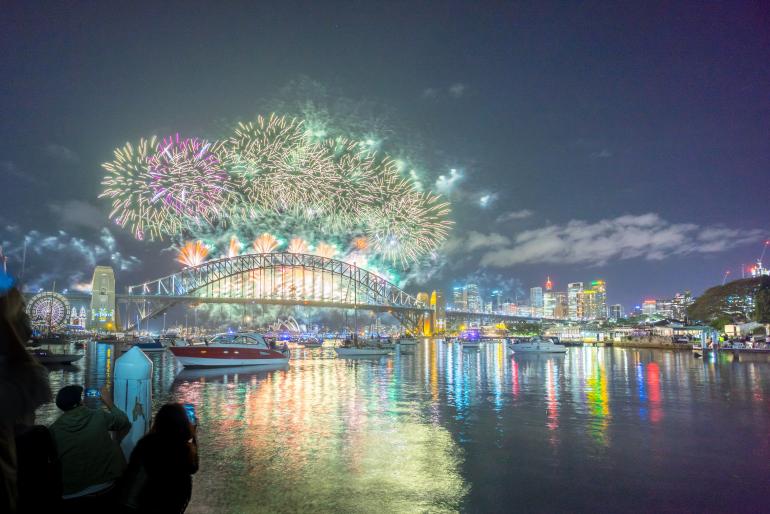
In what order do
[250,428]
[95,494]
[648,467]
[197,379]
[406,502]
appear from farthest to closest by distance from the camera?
[197,379] → [250,428] → [648,467] → [406,502] → [95,494]

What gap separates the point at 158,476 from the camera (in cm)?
340

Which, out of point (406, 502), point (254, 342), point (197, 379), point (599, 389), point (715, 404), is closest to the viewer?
point (406, 502)

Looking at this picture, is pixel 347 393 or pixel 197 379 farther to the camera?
pixel 197 379

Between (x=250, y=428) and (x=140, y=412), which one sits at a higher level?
(x=140, y=412)

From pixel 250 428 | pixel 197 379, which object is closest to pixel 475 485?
pixel 250 428

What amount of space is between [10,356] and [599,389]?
2015 centimetres

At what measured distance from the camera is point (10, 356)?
7.03ft

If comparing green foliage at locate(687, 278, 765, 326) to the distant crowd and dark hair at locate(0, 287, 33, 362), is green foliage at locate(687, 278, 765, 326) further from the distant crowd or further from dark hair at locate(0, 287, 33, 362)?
dark hair at locate(0, 287, 33, 362)

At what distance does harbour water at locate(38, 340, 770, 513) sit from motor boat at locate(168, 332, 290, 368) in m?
11.9

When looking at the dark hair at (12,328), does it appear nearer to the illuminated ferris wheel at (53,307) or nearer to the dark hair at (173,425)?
the dark hair at (173,425)

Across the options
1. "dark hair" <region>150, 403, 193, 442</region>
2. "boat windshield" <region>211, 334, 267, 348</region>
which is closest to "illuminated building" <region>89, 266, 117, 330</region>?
"boat windshield" <region>211, 334, 267, 348</region>

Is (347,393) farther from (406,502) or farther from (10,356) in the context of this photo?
(10,356)

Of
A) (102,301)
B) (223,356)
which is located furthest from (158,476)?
(102,301)

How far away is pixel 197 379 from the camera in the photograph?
23.9m
